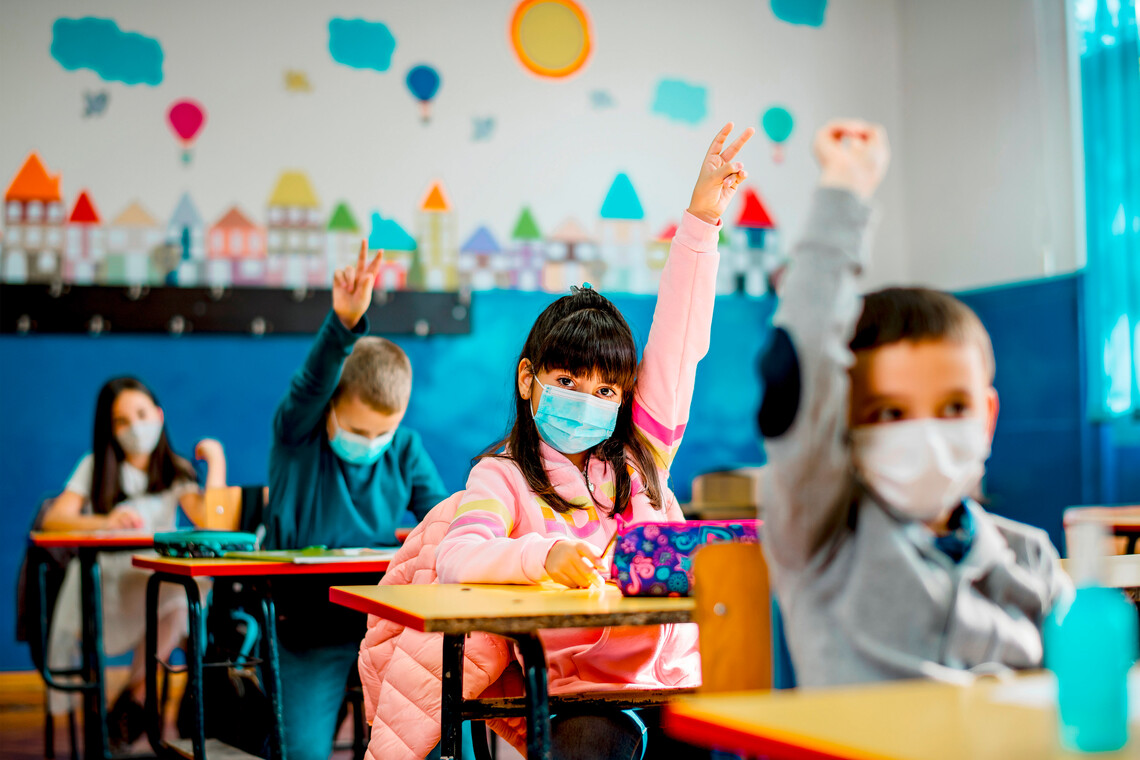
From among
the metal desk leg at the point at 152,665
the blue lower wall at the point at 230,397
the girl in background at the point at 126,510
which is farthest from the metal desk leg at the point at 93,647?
the blue lower wall at the point at 230,397

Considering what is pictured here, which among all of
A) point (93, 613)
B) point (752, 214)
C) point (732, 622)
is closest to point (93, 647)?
point (93, 613)

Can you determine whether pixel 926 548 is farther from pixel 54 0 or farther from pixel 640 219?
pixel 54 0

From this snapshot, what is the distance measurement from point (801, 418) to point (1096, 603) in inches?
11.7

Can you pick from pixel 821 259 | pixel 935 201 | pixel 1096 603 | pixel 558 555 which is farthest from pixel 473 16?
pixel 1096 603

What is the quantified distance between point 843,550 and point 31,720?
157 inches

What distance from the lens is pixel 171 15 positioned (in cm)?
503

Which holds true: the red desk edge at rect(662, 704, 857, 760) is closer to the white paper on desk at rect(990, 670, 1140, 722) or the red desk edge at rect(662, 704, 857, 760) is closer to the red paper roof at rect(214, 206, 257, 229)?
the white paper on desk at rect(990, 670, 1140, 722)

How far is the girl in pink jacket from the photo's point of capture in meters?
1.54

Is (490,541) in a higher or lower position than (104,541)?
higher

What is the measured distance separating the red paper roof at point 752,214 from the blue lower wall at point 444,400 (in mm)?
674

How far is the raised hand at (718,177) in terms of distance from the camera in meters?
1.68

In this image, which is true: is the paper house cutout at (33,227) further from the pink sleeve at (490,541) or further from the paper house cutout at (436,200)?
the pink sleeve at (490,541)

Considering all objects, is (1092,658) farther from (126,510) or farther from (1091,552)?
(126,510)

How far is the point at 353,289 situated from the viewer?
2.46 m
